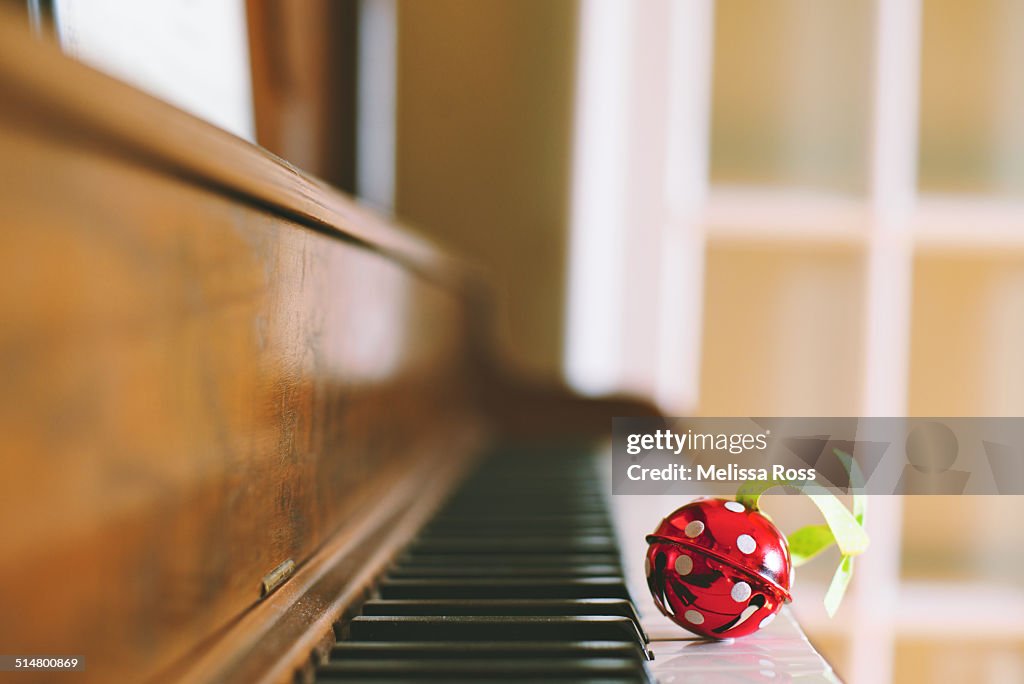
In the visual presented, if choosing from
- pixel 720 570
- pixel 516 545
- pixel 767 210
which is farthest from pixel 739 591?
pixel 767 210

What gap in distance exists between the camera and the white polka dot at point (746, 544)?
0.63 m

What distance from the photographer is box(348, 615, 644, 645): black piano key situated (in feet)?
2.00

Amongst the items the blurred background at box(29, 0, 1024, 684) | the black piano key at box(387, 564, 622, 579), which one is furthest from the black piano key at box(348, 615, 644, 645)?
the blurred background at box(29, 0, 1024, 684)

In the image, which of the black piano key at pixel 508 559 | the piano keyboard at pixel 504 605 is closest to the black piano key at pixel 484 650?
the piano keyboard at pixel 504 605

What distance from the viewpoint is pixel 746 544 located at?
63 cm

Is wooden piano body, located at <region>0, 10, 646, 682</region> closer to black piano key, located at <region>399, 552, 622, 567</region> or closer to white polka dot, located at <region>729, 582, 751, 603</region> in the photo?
black piano key, located at <region>399, 552, 622, 567</region>

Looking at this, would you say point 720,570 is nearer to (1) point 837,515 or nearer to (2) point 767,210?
(1) point 837,515

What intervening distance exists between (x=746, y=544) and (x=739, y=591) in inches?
1.4

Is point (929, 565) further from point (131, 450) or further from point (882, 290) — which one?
point (131, 450)

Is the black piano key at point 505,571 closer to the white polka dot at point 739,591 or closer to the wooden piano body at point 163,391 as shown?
the wooden piano body at point 163,391

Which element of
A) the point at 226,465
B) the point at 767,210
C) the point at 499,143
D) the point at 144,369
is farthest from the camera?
the point at 767,210

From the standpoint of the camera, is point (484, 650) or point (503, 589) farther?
point (503, 589)

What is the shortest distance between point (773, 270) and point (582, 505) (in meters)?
1.54

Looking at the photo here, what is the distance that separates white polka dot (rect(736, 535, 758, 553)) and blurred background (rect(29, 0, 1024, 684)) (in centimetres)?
150
